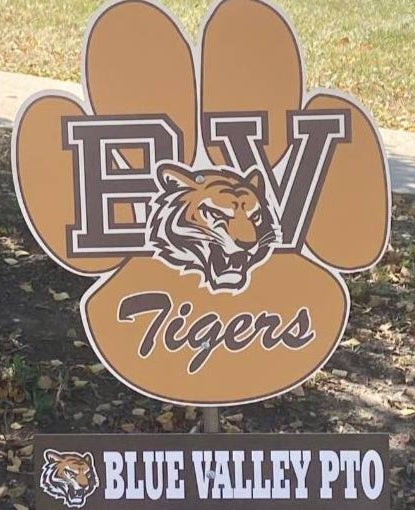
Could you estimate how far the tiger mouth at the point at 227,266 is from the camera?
262cm

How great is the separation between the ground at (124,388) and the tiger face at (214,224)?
1.43 m

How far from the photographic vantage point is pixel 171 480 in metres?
2.67

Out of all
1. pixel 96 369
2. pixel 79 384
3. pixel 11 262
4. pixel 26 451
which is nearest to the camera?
pixel 26 451

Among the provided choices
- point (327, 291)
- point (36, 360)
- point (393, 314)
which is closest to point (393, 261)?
A: point (393, 314)

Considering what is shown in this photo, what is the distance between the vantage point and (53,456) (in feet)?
8.71

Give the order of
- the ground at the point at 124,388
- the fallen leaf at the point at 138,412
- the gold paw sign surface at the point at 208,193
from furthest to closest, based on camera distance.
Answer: the fallen leaf at the point at 138,412 → the ground at the point at 124,388 → the gold paw sign surface at the point at 208,193

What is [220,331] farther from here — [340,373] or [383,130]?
[383,130]

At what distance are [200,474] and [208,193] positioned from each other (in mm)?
713

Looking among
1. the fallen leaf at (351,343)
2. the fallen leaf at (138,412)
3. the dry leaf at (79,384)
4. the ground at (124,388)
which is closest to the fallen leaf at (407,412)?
the ground at (124,388)

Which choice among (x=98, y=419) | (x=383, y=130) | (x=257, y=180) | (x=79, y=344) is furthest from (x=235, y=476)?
(x=383, y=130)

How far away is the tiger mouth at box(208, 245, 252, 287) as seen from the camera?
2.62 metres

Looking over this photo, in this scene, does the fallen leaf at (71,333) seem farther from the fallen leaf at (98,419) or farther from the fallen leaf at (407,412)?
the fallen leaf at (407,412)

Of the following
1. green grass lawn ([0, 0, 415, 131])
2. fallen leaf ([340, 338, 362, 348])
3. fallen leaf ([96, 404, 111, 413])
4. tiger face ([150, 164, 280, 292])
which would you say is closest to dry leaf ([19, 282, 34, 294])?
fallen leaf ([96, 404, 111, 413])

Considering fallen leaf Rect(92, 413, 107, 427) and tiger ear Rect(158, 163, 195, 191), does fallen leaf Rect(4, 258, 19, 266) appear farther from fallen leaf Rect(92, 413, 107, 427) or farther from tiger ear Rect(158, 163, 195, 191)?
tiger ear Rect(158, 163, 195, 191)
